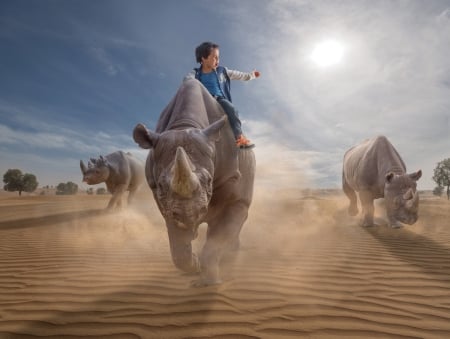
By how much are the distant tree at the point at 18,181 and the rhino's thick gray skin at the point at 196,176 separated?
1880 inches

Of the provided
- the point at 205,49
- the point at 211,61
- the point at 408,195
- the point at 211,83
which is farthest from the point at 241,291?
the point at 408,195

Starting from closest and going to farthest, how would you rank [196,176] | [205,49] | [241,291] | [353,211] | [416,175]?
[196,176] < [241,291] < [205,49] < [416,175] < [353,211]

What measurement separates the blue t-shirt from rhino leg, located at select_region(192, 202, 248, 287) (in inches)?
74.2

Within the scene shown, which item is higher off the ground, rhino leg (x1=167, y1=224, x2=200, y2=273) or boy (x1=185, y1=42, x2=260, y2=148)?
boy (x1=185, y1=42, x2=260, y2=148)

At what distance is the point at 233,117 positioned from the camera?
3908 millimetres

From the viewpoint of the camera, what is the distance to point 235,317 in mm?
2469

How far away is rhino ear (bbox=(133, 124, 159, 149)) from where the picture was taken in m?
2.50

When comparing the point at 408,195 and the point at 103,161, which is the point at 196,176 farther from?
the point at 103,161

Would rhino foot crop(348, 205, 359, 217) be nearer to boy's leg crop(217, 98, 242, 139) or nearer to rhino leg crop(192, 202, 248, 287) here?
boy's leg crop(217, 98, 242, 139)

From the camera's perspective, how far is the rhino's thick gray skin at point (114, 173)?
11484 mm

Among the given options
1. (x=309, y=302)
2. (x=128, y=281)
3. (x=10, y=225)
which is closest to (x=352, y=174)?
(x=309, y=302)

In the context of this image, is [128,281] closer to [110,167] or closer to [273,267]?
[273,267]

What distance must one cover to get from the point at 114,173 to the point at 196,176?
35.6 feet

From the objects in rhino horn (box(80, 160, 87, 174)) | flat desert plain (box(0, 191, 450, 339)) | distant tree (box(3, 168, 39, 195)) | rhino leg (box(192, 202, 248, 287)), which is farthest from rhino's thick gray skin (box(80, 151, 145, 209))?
distant tree (box(3, 168, 39, 195))
